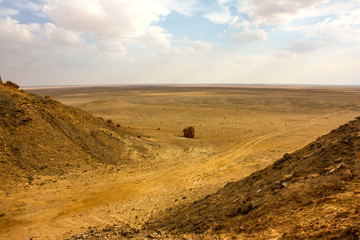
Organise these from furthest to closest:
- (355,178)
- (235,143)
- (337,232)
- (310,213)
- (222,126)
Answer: (222,126) → (235,143) → (355,178) → (310,213) → (337,232)

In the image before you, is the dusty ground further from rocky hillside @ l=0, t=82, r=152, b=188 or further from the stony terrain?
the stony terrain

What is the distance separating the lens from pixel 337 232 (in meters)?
3.07

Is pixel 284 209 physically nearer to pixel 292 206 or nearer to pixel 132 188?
pixel 292 206

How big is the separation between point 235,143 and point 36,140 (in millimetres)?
11096

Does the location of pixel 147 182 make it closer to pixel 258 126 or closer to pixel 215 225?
pixel 215 225

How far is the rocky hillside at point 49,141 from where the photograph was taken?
905cm

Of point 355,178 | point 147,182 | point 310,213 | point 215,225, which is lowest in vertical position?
point 147,182

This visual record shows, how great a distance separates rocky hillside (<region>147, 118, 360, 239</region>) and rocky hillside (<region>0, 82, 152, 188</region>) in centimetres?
554

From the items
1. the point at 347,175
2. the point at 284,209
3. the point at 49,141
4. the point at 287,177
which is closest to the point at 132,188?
the point at 49,141

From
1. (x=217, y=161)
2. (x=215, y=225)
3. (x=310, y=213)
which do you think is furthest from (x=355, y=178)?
(x=217, y=161)

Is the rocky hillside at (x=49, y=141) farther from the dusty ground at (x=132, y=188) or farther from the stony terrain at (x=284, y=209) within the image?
the stony terrain at (x=284, y=209)

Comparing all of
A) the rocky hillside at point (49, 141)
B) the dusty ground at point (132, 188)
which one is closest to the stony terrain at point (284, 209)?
the dusty ground at point (132, 188)

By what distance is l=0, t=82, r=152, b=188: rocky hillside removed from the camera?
9047 mm

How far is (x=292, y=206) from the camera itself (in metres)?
4.20
